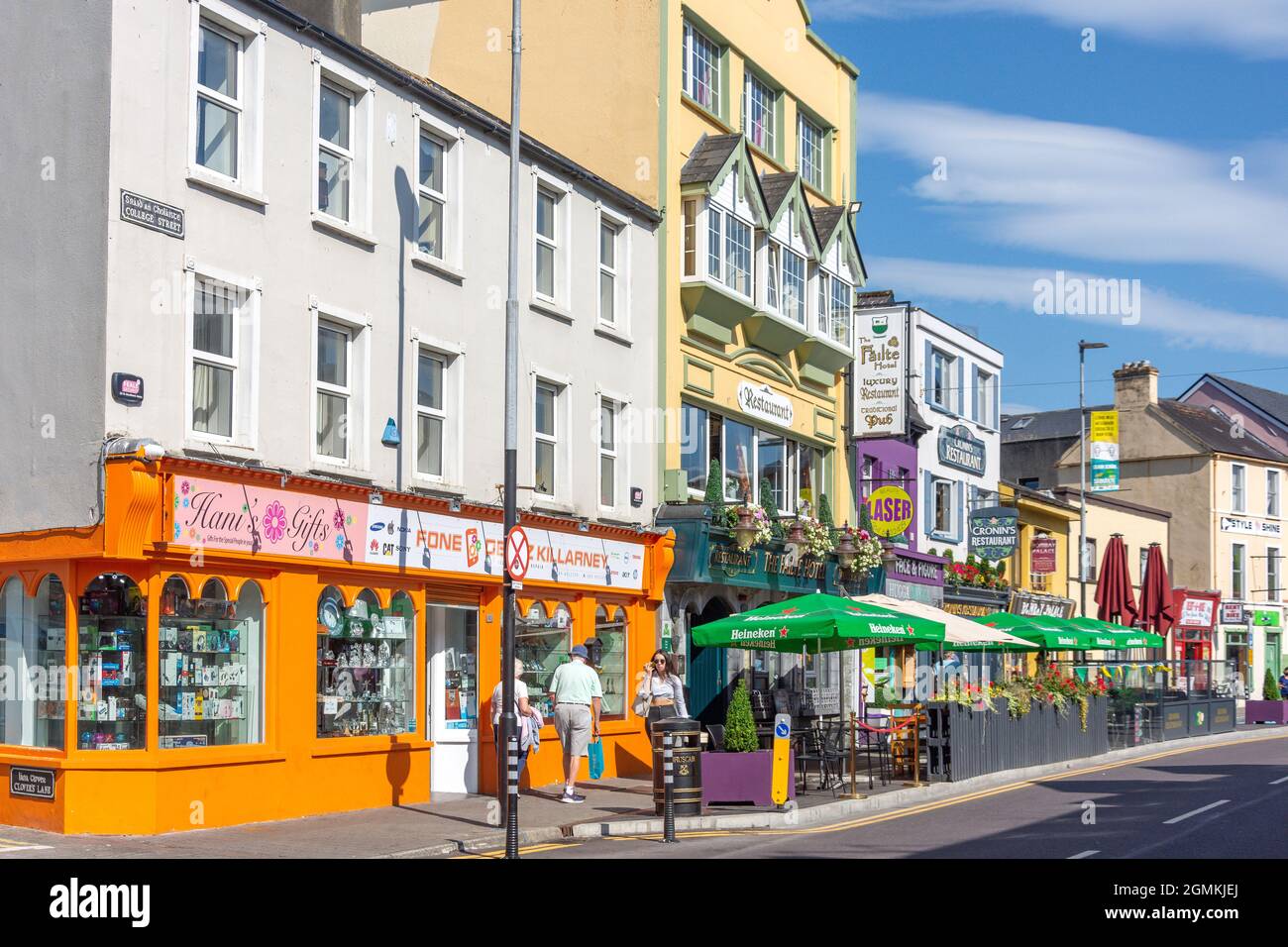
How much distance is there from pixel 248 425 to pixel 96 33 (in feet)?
14.3

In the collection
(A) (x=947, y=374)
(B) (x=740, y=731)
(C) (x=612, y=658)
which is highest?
(A) (x=947, y=374)

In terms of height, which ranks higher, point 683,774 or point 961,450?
point 961,450

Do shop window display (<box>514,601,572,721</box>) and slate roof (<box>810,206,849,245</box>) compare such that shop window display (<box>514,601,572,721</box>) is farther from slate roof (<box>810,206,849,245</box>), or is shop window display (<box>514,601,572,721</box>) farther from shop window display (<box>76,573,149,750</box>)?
slate roof (<box>810,206,849,245</box>)

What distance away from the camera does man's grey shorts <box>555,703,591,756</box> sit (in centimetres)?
2116

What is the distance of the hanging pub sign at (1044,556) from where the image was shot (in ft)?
154

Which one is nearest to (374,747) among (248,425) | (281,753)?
(281,753)

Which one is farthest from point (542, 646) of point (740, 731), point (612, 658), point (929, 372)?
point (929, 372)

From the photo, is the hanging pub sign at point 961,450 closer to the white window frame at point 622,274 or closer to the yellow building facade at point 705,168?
the yellow building facade at point 705,168

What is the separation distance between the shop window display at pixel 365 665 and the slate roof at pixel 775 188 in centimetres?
1265

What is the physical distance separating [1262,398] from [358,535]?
61.0 meters

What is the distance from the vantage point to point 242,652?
1794 centimetres

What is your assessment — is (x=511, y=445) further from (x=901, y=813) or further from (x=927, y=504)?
(x=927, y=504)

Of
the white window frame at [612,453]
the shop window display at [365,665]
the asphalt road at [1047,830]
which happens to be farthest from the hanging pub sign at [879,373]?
the shop window display at [365,665]
